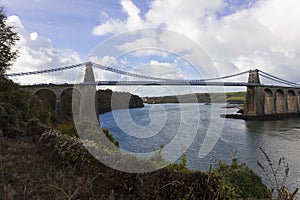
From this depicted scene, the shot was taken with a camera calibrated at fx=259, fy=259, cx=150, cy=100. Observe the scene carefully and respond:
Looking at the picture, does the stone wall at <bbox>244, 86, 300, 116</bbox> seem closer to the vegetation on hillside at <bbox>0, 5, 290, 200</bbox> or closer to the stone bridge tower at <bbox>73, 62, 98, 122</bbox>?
the stone bridge tower at <bbox>73, 62, 98, 122</bbox>

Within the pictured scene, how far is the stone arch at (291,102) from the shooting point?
42781mm

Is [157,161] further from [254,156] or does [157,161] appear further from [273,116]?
[273,116]

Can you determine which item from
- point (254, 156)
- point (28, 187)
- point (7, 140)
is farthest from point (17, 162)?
point (254, 156)

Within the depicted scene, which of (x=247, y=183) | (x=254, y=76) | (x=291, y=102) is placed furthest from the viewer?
(x=254, y=76)

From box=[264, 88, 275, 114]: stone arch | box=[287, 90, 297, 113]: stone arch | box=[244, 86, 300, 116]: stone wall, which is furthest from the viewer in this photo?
box=[287, 90, 297, 113]: stone arch

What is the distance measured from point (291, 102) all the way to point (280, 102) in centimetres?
326

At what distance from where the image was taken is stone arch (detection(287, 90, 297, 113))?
A: 42781mm

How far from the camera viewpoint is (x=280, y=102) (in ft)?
142

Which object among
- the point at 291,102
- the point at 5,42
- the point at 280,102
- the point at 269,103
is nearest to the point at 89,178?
the point at 5,42

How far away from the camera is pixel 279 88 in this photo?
1727 inches

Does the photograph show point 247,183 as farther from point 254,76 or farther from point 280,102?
point 254,76

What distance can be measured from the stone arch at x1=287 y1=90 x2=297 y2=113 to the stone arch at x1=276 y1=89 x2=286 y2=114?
112 cm

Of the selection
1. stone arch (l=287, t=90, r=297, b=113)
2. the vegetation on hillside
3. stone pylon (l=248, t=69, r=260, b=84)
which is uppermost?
stone pylon (l=248, t=69, r=260, b=84)

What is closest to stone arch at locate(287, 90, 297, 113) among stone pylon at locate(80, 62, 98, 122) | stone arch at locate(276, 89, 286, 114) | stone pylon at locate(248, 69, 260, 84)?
stone arch at locate(276, 89, 286, 114)
